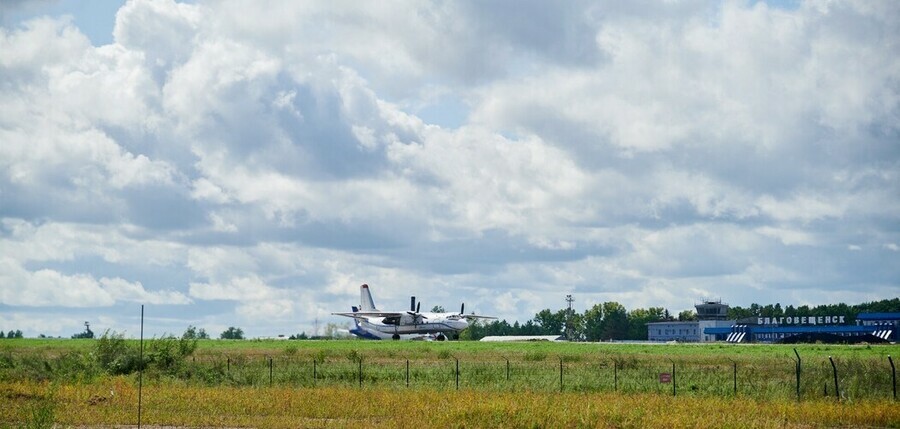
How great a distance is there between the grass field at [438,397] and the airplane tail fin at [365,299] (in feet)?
332

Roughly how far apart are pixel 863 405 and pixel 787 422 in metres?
5.77

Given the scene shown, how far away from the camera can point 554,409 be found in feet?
106

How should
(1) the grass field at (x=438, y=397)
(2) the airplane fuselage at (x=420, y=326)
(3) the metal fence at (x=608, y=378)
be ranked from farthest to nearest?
Answer: (2) the airplane fuselage at (x=420, y=326) < (3) the metal fence at (x=608, y=378) < (1) the grass field at (x=438, y=397)

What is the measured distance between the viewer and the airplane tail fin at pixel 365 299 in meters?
162

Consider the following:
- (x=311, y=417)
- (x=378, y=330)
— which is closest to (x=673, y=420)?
(x=311, y=417)

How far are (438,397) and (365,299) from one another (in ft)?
414

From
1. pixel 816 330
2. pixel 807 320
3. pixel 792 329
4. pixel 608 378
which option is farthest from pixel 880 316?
pixel 608 378

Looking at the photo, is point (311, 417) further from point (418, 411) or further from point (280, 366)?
point (280, 366)

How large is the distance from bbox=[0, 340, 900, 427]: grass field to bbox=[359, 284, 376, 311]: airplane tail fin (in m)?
101

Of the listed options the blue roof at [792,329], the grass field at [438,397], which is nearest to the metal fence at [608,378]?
the grass field at [438,397]

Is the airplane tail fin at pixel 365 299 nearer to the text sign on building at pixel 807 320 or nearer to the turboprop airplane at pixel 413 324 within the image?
the turboprop airplane at pixel 413 324

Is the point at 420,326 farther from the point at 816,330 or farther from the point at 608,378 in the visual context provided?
the point at 816,330

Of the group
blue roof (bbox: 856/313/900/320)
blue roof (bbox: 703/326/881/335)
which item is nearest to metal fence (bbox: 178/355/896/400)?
blue roof (bbox: 703/326/881/335)

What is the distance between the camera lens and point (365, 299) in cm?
16325
